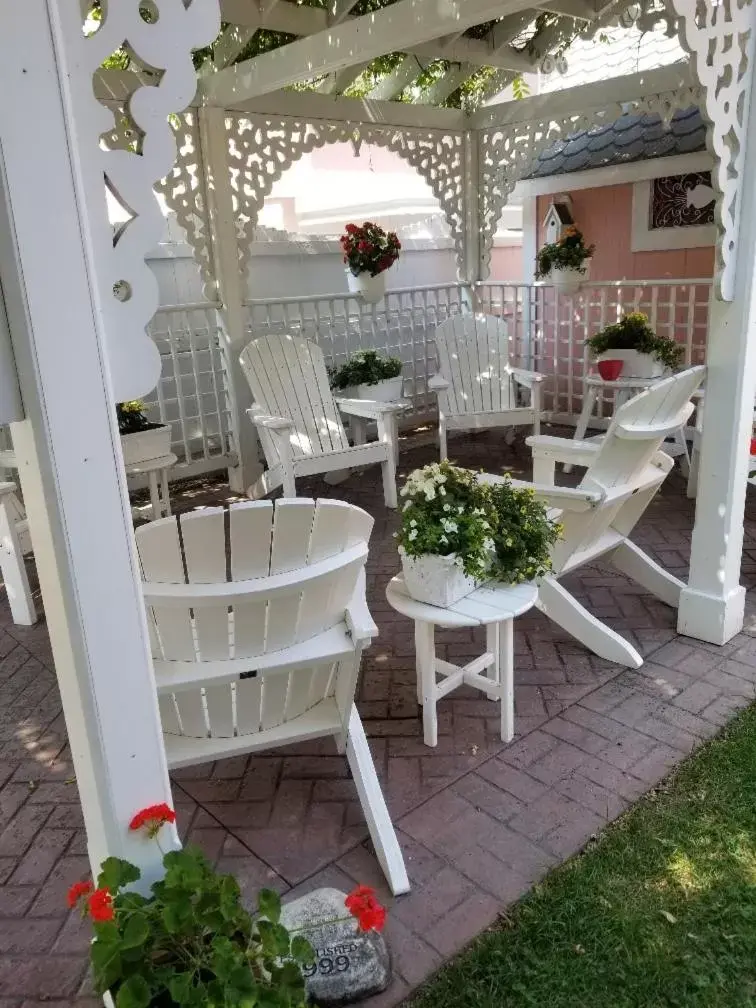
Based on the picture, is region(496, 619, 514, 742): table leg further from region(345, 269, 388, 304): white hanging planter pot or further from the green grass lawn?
A: region(345, 269, 388, 304): white hanging planter pot

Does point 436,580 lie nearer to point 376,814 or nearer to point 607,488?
point 376,814

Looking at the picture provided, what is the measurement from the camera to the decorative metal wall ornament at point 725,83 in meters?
2.46

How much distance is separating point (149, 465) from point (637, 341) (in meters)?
3.48

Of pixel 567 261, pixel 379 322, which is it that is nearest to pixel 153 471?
pixel 379 322

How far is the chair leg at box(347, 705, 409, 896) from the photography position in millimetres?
1905

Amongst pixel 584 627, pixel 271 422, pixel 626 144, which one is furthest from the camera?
pixel 626 144

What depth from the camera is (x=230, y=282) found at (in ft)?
17.1

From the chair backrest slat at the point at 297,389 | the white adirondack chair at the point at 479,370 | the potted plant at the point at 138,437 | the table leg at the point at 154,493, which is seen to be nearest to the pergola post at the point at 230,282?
the chair backrest slat at the point at 297,389

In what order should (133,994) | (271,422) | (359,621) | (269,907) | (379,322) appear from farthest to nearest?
(379,322)
(271,422)
(359,621)
(269,907)
(133,994)

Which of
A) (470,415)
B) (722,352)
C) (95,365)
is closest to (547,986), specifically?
(95,365)

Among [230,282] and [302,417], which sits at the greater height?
[230,282]

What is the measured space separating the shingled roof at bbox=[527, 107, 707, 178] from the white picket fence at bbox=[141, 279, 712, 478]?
108 cm

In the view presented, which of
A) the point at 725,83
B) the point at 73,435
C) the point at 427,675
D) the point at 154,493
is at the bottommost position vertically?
the point at 427,675

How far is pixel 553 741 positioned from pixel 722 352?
1548 mm
